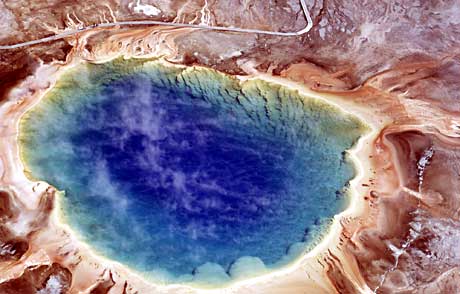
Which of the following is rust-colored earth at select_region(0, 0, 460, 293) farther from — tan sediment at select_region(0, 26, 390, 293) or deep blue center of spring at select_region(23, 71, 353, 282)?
deep blue center of spring at select_region(23, 71, 353, 282)

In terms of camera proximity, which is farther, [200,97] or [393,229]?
[200,97]

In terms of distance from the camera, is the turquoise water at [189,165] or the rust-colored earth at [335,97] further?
the turquoise water at [189,165]

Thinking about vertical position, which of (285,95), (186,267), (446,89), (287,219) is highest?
(446,89)

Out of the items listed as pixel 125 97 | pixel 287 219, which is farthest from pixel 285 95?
pixel 125 97

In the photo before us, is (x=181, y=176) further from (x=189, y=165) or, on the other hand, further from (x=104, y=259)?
(x=104, y=259)

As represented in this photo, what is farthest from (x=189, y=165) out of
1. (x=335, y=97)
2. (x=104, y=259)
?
(x=335, y=97)

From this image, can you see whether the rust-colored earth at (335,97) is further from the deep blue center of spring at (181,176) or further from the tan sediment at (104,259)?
the deep blue center of spring at (181,176)

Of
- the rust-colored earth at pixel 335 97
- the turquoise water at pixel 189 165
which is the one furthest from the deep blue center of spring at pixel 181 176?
the rust-colored earth at pixel 335 97

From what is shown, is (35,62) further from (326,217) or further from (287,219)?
(326,217)

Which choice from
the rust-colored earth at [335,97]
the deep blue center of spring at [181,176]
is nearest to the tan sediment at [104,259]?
the rust-colored earth at [335,97]
